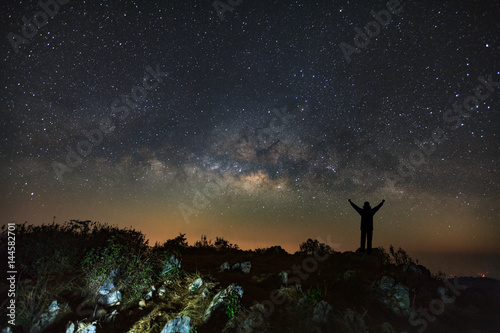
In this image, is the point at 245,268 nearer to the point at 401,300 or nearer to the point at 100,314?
the point at 100,314

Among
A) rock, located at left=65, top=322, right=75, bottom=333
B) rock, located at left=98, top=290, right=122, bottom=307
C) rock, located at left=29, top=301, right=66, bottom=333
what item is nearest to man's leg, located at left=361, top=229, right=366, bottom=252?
rock, located at left=98, top=290, right=122, bottom=307

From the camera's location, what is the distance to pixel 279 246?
1614 centimetres

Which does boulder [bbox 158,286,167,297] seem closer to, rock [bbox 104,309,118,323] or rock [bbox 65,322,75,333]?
rock [bbox 104,309,118,323]

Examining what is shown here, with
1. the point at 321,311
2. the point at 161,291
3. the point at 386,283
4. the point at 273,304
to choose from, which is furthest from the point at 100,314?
the point at 386,283

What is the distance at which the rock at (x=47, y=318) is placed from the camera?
7.28 meters

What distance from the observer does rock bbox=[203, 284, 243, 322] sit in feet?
24.6

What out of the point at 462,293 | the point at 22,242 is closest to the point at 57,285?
the point at 22,242

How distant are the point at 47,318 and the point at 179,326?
3.47m

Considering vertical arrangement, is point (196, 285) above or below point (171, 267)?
below

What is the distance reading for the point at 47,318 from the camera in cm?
746

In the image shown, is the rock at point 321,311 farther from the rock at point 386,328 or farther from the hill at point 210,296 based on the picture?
the rock at point 386,328

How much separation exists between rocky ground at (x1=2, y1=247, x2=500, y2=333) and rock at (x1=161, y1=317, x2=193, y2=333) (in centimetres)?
2

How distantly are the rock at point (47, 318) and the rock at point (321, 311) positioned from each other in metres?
6.52

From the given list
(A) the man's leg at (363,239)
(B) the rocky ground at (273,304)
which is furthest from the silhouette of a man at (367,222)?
(B) the rocky ground at (273,304)
